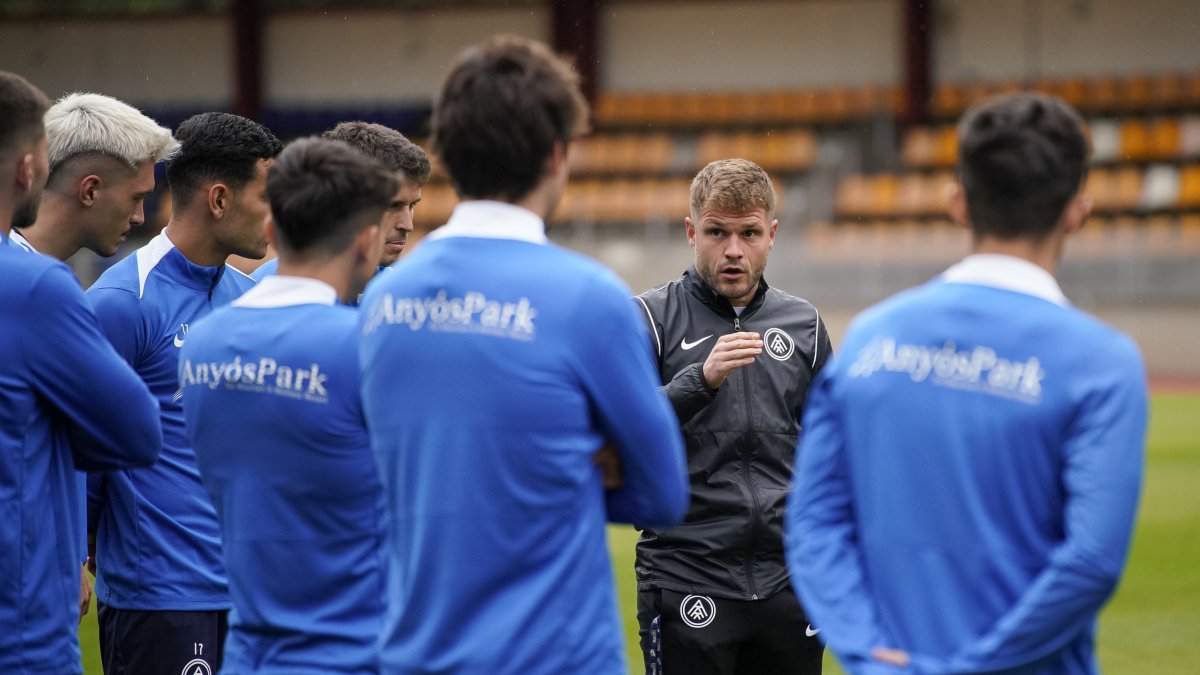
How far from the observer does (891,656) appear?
93.1 inches

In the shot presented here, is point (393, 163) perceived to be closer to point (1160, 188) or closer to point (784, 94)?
point (1160, 188)

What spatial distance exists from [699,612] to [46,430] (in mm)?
1945

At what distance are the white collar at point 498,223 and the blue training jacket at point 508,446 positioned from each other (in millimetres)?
21

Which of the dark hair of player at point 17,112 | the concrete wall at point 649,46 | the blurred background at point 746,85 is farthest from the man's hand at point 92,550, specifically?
the concrete wall at point 649,46

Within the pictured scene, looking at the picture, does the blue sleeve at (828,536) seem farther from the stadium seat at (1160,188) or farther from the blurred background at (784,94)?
the stadium seat at (1160,188)

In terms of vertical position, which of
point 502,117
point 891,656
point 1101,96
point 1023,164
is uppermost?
point 502,117

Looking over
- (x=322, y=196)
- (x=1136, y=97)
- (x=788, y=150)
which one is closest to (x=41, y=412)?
(x=322, y=196)

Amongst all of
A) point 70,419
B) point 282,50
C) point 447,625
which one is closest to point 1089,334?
point 447,625

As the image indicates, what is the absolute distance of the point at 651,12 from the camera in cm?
2362

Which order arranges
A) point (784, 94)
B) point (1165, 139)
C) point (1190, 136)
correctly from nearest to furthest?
point (1190, 136) → point (1165, 139) → point (784, 94)

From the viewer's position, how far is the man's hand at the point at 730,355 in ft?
12.6

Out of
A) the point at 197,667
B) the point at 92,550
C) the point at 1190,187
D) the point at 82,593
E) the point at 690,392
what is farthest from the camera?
the point at 1190,187

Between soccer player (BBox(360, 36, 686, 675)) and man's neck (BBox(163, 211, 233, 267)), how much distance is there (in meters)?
1.70

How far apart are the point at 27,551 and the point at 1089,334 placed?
2147mm
